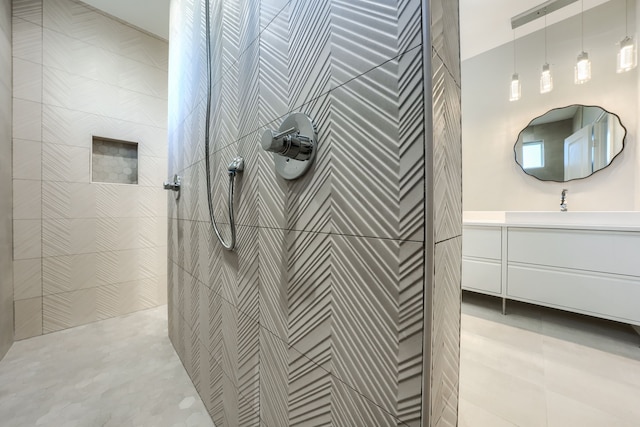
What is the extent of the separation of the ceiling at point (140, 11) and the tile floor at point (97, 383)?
2.79m

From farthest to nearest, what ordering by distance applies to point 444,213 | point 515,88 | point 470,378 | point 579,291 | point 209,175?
point 515,88, point 579,291, point 470,378, point 209,175, point 444,213

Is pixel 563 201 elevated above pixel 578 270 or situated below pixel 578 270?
above

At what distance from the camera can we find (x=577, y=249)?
1678mm

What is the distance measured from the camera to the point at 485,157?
2611mm

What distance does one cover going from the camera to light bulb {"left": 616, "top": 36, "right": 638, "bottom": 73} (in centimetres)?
170

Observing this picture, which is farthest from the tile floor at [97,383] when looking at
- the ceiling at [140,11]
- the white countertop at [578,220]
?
the ceiling at [140,11]

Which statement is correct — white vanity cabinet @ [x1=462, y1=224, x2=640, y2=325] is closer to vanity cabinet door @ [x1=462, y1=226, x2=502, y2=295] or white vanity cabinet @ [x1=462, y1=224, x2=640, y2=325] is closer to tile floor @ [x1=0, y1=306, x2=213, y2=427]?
vanity cabinet door @ [x1=462, y1=226, x2=502, y2=295]

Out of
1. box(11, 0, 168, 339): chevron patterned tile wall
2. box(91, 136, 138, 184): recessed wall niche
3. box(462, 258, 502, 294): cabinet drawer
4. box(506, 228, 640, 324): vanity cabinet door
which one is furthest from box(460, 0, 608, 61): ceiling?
box(91, 136, 138, 184): recessed wall niche

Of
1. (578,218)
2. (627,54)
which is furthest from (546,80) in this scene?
(578,218)

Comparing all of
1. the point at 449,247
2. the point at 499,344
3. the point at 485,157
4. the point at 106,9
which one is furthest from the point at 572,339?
the point at 106,9

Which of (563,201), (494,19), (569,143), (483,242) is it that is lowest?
(483,242)

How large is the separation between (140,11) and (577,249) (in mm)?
4008

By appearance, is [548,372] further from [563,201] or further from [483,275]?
[563,201]

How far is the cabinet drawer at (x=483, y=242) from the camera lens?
2.04m
